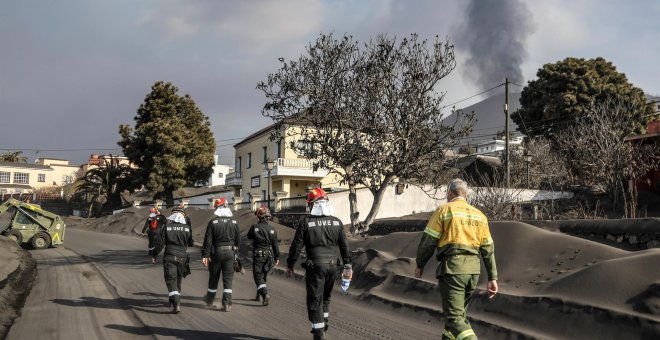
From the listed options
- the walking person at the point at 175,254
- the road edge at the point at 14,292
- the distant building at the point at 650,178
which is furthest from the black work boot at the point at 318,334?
the distant building at the point at 650,178

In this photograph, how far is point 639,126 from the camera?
37.9 metres

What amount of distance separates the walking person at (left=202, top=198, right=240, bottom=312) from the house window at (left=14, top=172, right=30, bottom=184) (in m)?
87.6

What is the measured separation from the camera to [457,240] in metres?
5.05

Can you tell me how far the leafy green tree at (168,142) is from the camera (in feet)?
145

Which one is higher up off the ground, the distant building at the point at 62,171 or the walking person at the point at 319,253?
the distant building at the point at 62,171

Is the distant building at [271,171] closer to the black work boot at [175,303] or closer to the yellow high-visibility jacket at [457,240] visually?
the black work boot at [175,303]

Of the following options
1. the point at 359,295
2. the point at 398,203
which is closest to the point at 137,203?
the point at 398,203

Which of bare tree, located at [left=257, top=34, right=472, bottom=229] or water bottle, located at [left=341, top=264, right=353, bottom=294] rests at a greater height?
bare tree, located at [left=257, top=34, right=472, bottom=229]

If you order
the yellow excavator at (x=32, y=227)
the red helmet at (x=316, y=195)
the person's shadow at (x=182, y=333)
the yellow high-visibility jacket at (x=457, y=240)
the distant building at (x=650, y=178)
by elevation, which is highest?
the distant building at (x=650, y=178)

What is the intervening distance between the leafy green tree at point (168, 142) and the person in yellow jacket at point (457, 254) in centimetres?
4144

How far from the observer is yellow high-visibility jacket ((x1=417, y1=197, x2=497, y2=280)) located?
5.03m

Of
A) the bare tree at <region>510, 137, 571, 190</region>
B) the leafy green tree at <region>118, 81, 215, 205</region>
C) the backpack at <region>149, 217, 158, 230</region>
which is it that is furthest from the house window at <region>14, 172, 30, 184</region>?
the backpack at <region>149, 217, 158, 230</region>

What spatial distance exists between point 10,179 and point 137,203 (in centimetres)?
4909

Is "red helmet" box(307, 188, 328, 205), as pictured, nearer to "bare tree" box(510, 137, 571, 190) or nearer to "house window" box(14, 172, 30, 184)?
"bare tree" box(510, 137, 571, 190)
